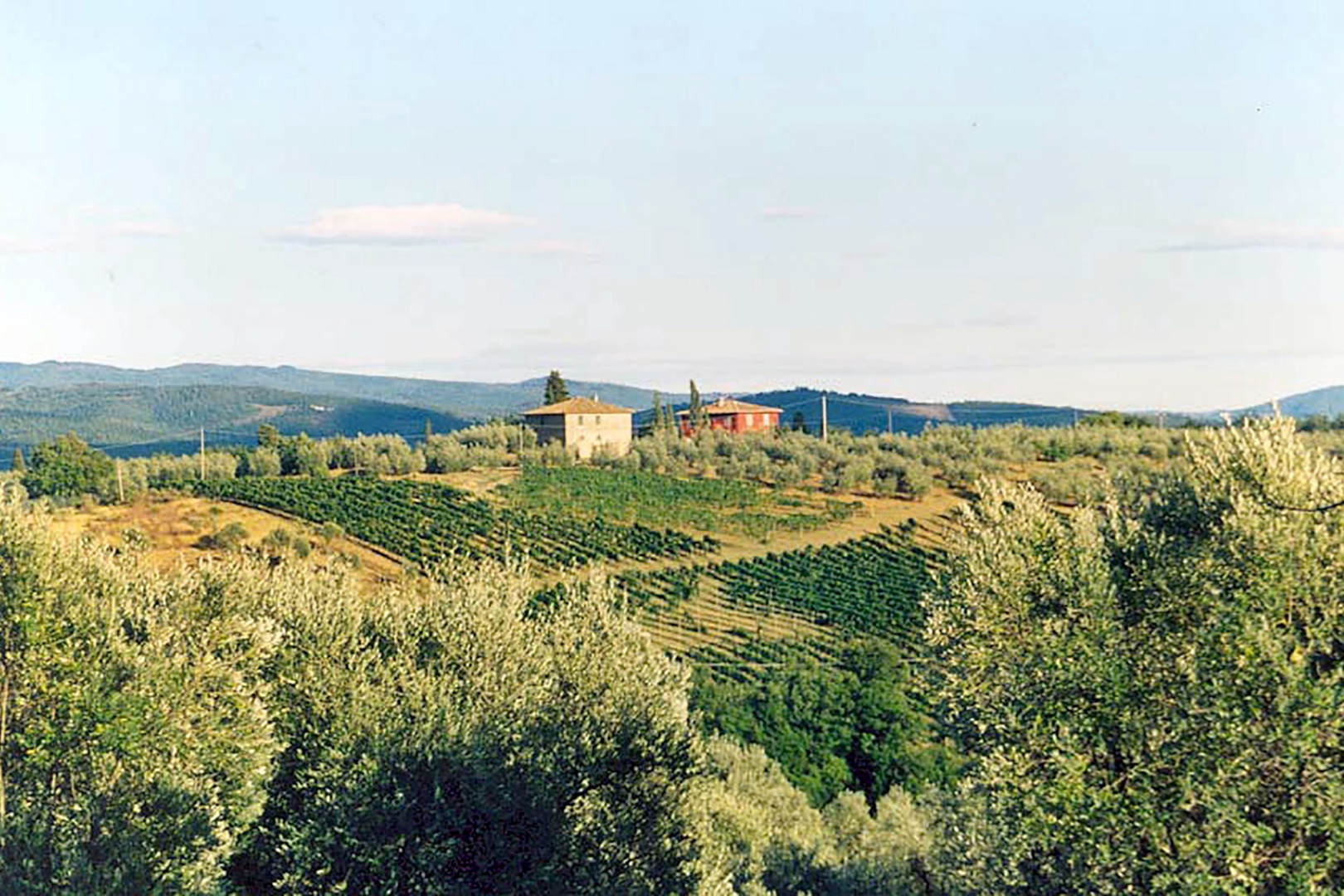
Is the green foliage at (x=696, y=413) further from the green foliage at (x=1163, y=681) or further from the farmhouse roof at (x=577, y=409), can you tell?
the green foliage at (x=1163, y=681)

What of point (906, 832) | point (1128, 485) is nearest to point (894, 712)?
point (906, 832)

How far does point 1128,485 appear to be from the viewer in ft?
83.7

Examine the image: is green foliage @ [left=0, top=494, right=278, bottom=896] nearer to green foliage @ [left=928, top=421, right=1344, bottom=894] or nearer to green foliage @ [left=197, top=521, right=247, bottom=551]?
green foliage @ [left=928, top=421, right=1344, bottom=894]

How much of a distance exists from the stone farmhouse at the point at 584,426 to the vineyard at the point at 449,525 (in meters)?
31.2

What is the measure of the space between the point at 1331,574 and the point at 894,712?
40148 mm

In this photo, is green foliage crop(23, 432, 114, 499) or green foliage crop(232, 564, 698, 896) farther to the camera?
green foliage crop(23, 432, 114, 499)

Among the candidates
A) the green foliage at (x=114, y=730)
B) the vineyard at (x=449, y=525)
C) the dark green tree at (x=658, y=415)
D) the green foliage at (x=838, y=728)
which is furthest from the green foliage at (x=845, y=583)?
the dark green tree at (x=658, y=415)

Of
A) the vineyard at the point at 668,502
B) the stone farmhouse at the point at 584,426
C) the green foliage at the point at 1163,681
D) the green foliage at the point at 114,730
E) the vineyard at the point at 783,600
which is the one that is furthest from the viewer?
the stone farmhouse at the point at 584,426

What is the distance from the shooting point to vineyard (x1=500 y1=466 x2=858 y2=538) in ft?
335

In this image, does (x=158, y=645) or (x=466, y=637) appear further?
(x=466, y=637)

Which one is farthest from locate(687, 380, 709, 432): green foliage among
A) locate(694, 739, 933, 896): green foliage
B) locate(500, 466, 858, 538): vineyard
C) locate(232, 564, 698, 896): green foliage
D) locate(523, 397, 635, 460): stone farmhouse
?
locate(232, 564, 698, 896): green foliage

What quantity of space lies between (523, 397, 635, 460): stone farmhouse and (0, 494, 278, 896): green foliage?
108657 mm

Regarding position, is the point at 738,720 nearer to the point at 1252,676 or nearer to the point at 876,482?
the point at 1252,676

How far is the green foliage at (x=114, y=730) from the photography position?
2138 cm
